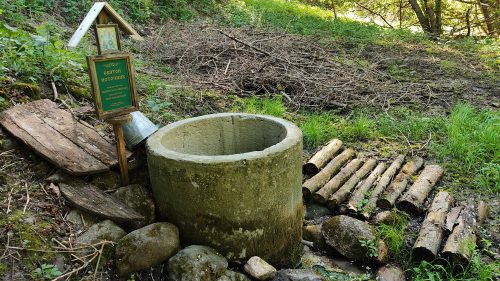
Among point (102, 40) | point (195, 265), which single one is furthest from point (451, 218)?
point (102, 40)

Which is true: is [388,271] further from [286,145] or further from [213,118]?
[213,118]

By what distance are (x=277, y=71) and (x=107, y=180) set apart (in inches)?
162

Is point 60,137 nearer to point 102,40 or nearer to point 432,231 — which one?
point 102,40

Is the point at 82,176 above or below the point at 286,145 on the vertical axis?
below

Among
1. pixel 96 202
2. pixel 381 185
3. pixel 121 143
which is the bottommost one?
pixel 381 185

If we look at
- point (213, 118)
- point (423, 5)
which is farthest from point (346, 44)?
point (213, 118)

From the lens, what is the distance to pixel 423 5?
12484 mm

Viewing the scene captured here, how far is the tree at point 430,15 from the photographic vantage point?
472 inches

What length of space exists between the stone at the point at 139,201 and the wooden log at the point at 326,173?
1.53 m

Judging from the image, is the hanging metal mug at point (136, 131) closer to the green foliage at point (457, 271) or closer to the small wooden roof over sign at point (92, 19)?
the small wooden roof over sign at point (92, 19)

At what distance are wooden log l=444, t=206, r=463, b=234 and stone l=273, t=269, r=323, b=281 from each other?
49.5 inches

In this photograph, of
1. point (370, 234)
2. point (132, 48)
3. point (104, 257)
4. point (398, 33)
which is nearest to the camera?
point (104, 257)

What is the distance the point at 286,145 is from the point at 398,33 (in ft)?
31.4

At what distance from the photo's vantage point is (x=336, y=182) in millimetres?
4125
